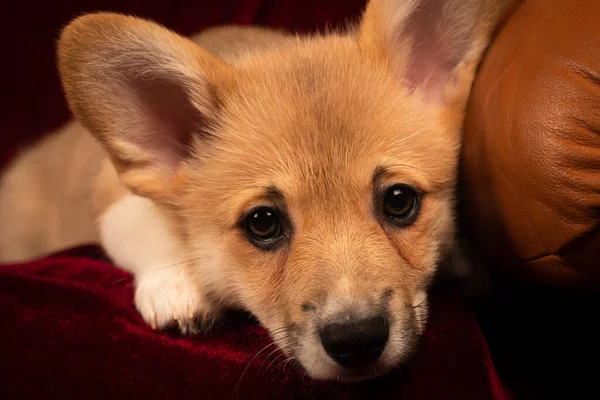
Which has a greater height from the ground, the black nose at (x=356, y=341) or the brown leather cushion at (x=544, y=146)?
the brown leather cushion at (x=544, y=146)

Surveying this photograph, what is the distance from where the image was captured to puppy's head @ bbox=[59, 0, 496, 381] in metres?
1.37

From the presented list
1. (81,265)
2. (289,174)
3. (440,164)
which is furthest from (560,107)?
(81,265)

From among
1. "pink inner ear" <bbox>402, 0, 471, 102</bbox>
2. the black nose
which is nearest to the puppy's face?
the black nose

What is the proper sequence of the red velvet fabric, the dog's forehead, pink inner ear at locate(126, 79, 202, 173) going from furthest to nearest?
pink inner ear at locate(126, 79, 202, 173)
the dog's forehead
the red velvet fabric

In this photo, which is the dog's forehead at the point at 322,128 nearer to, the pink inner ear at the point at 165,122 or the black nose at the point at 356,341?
the pink inner ear at the point at 165,122

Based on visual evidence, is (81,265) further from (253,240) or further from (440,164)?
(440,164)

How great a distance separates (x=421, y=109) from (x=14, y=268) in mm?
1315

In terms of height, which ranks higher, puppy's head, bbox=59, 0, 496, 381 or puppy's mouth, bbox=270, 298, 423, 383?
puppy's head, bbox=59, 0, 496, 381

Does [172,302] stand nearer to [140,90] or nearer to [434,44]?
[140,90]

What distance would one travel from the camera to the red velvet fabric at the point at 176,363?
132cm

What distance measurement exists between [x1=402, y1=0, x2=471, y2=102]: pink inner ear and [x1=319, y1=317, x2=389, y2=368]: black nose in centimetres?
81

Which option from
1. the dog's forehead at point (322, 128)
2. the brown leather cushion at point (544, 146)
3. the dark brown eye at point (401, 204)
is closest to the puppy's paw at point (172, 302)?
the dog's forehead at point (322, 128)

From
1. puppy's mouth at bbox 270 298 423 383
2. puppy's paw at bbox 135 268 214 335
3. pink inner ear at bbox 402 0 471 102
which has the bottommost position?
puppy's paw at bbox 135 268 214 335

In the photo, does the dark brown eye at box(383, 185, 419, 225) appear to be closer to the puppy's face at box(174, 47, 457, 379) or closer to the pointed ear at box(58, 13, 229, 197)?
the puppy's face at box(174, 47, 457, 379)
